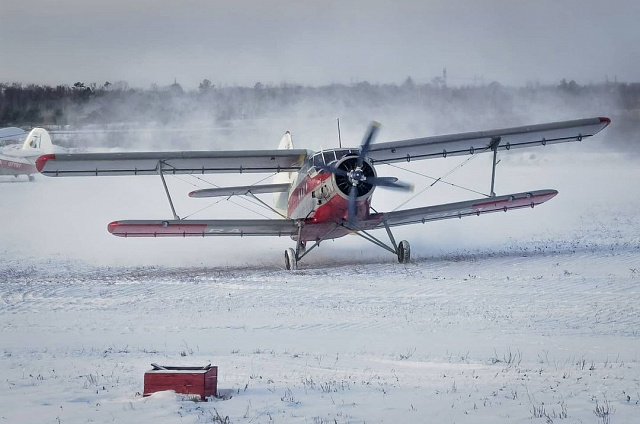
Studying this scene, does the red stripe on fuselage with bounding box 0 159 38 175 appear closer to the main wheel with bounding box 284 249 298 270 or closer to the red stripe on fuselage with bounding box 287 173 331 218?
the red stripe on fuselage with bounding box 287 173 331 218

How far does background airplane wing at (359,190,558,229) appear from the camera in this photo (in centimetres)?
2038

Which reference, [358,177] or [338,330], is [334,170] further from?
[338,330]

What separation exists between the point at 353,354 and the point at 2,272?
1378 cm

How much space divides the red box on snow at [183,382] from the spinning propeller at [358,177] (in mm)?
10289

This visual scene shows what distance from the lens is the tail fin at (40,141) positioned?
50000mm

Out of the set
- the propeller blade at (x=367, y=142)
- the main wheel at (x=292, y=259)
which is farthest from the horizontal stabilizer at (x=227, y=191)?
the propeller blade at (x=367, y=142)

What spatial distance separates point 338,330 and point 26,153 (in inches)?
1786

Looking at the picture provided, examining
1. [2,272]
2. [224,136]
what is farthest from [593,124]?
[224,136]

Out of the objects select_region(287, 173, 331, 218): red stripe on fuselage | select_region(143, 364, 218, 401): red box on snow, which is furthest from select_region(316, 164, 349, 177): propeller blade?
select_region(143, 364, 218, 401): red box on snow

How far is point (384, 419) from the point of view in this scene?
814cm

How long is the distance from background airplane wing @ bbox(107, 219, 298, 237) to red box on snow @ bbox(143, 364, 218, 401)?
33.0 ft

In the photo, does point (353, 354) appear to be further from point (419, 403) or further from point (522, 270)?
point (522, 270)

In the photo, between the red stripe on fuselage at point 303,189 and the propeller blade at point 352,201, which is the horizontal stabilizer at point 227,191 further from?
the propeller blade at point 352,201

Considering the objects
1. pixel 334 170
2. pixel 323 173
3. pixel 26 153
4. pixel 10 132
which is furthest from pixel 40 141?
pixel 334 170
